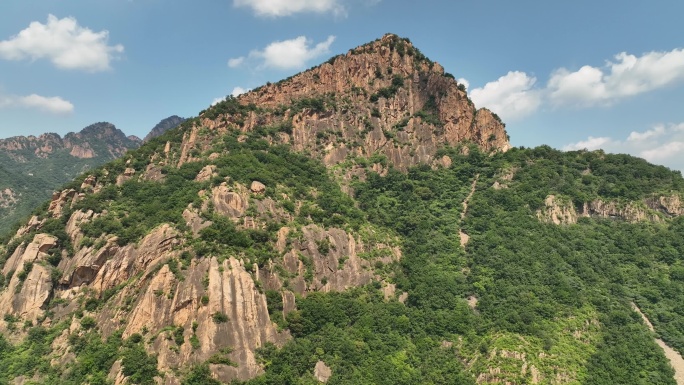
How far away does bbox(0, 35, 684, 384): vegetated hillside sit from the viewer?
5294cm

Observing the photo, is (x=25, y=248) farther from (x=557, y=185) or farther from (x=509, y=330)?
(x=557, y=185)

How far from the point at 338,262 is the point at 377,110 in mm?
51410

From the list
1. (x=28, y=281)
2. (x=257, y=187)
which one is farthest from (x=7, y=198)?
(x=257, y=187)

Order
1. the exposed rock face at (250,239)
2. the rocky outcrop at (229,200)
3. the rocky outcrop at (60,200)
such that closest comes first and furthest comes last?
the exposed rock face at (250,239), the rocky outcrop at (229,200), the rocky outcrop at (60,200)

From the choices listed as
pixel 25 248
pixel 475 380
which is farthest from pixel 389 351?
pixel 25 248

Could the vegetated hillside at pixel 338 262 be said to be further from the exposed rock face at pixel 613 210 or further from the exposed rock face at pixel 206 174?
the exposed rock face at pixel 206 174

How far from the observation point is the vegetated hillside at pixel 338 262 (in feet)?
174

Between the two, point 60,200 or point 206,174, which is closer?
point 60,200

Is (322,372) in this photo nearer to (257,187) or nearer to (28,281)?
(257,187)

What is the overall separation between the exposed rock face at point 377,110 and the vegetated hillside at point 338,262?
803 millimetres

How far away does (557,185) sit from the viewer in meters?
89.9

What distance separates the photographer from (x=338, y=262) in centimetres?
7150

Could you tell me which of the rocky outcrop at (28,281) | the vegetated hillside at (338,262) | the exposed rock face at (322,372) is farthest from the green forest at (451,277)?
the rocky outcrop at (28,281)

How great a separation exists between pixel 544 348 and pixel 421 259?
26.0 metres
